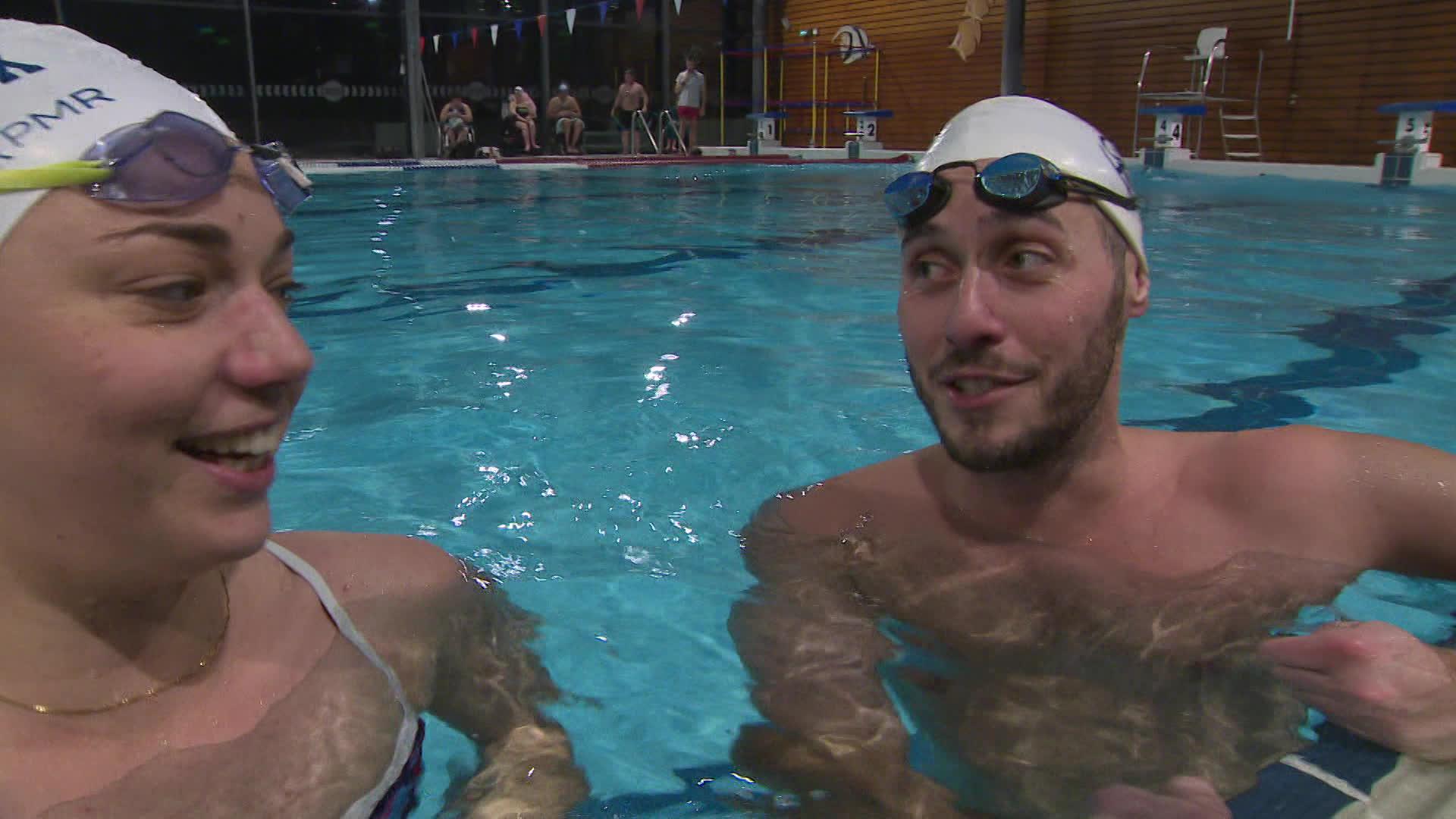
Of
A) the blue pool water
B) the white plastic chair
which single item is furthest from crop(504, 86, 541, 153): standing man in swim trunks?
the white plastic chair

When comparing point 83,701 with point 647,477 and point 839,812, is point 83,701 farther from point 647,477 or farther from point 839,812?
point 647,477

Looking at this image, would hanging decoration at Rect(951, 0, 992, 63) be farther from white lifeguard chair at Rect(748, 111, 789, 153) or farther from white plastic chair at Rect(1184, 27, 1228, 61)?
white plastic chair at Rect(1184, 27, 1228, 61)

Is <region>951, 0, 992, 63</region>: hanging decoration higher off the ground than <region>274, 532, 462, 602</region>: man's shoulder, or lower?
higher

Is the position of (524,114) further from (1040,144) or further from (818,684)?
(818,684)

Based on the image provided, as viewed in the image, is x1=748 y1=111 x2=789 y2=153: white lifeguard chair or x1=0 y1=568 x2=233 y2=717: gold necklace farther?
x1=748 y1=111 x2=789 y2=153: white lifeguard chair

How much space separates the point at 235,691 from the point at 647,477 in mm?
2480

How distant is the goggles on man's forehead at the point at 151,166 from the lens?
1279 mm

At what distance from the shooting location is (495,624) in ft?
7.70

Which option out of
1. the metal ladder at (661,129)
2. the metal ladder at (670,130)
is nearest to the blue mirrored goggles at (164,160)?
the metal ladder at (670,130)

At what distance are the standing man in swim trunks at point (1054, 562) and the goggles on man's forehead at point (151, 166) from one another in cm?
134

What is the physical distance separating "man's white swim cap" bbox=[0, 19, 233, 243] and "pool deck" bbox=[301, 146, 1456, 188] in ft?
50.2

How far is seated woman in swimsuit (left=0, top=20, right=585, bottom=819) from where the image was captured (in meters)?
1.24

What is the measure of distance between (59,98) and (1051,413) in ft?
5.83

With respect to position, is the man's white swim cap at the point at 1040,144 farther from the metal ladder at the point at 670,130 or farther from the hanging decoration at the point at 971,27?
the metal ladder at the point at 670,130
